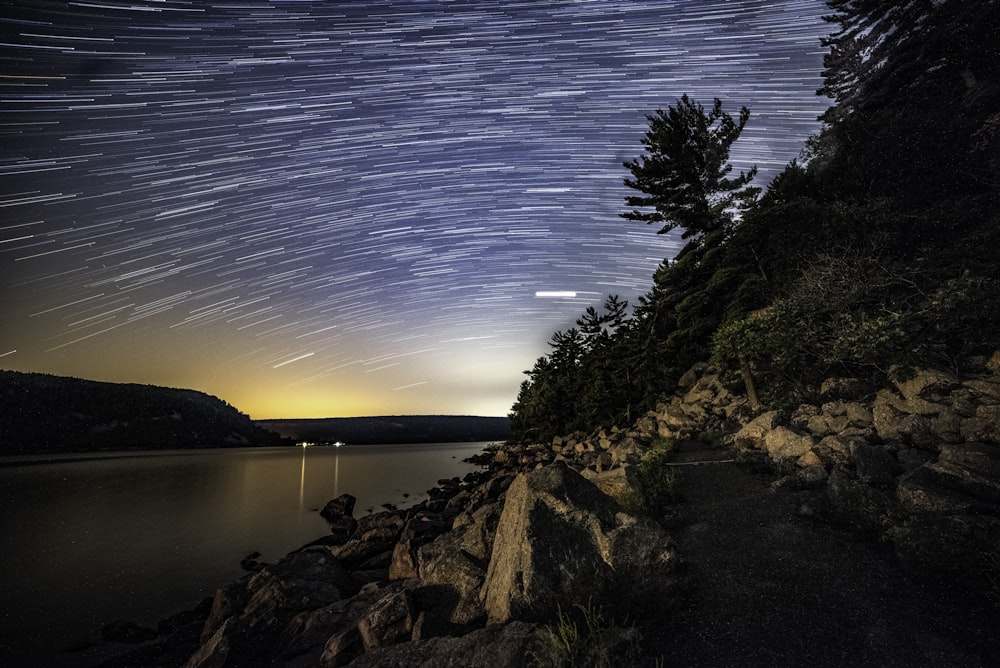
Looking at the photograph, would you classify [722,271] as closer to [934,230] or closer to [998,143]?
[934,230]

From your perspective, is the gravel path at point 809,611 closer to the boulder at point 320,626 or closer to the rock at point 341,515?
the boulder at point 320,626

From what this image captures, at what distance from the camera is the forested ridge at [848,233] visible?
12.9 m

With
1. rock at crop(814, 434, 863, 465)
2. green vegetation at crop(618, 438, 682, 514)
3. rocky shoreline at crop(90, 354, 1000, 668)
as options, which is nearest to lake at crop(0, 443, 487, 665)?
rocky shoreline at crop(90, 354, 1000, 668)

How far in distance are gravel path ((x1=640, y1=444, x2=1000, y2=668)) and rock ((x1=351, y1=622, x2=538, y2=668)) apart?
1.69 meters

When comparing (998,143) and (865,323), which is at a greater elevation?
(998,143)

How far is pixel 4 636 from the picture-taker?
11.8 metres

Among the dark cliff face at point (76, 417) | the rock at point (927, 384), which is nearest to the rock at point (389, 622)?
the rock at point (927, 384)

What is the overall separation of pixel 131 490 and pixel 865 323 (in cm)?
6769

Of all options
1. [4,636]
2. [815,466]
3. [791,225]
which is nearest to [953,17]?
[791,225]

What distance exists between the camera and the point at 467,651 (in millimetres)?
5016

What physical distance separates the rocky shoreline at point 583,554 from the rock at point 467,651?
0.07ft

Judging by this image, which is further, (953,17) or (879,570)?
(953,17)

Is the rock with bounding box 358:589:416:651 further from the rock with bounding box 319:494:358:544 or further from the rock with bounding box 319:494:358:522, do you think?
the rock with bounding box 319:494:358:522

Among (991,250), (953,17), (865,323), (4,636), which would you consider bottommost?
(4,636)
